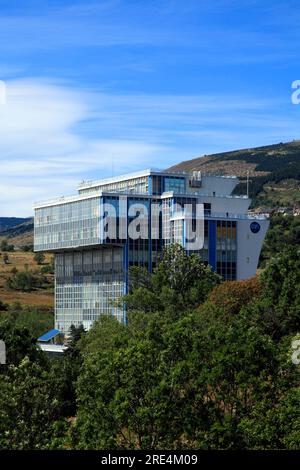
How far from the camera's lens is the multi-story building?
382 ft

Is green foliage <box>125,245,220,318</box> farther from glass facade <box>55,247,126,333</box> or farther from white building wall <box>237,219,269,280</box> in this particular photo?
white building wall <box>237,219,269,280</box>

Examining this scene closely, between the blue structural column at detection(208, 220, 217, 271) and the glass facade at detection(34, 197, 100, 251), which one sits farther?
the glass facade at detection(34, 197, 100, 251)

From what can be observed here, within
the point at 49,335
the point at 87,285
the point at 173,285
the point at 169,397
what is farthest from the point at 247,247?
the point at 169,397

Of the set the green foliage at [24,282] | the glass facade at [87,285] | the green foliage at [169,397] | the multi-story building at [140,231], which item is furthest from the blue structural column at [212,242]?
the green foliage at [169,397]

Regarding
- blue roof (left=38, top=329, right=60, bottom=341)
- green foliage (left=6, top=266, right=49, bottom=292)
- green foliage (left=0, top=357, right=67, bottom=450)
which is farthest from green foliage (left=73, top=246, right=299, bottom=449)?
green foliage (left=6, top=266, right=49, bottom=292)

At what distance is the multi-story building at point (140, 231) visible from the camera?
116562 mm

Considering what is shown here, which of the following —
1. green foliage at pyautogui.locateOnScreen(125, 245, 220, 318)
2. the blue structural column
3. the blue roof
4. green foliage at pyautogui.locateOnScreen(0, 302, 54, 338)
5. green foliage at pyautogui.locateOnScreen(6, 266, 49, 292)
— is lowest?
the blue roof

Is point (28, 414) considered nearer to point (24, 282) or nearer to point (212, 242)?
point (212, 242)

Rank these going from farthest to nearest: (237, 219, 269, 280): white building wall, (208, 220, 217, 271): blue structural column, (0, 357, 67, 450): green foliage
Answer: (237, 219, 269, 280): white building wall, (208, 220, 217, 271): blue structural column, (0, 357, 67, 450): green foliage

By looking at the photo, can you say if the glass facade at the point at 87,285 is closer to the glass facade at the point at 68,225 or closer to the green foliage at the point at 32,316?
the glass facade at the point at 68,225

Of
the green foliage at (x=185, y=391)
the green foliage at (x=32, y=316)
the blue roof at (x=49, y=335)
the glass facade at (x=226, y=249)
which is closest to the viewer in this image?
the green foliage at (x=185, y=391)

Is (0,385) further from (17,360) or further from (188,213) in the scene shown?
(188,213)

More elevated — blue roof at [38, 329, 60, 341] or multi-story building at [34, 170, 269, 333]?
multi-story building at [34, 170, 269, 333]

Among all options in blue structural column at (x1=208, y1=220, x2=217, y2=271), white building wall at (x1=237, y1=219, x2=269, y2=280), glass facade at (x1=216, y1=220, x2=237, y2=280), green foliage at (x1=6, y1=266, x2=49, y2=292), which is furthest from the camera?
green foliage at (x1=6, y1=266, x2=49, y2=292)
